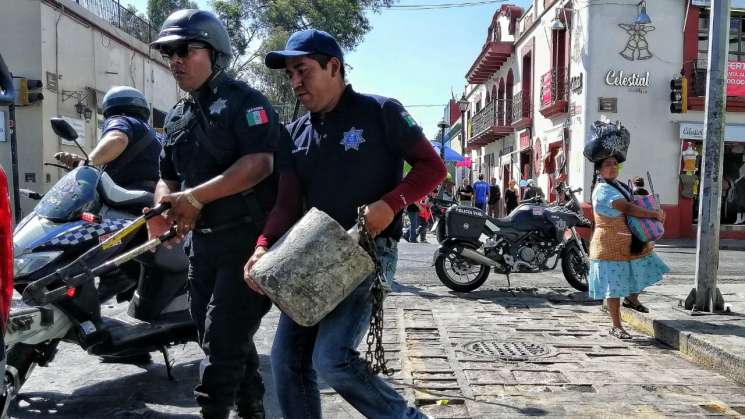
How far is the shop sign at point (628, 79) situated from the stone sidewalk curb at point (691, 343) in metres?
13.5

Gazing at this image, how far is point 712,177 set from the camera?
609cm

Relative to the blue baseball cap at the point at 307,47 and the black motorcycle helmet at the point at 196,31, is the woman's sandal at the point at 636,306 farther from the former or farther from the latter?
the black motorcycle helmet at the point at 196,31

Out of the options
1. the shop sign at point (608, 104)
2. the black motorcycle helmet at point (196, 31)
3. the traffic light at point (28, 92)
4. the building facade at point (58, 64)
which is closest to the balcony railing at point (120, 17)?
the building facade at point (58, 64)

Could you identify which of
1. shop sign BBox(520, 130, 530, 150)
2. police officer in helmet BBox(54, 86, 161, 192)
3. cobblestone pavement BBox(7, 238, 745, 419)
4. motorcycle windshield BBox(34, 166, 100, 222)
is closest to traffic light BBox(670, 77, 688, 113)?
shop sign BBox(520, 130, 530, 150)

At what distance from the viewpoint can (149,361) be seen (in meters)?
4.49

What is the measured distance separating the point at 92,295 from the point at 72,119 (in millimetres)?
15350

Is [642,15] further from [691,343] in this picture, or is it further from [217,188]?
[217,188]

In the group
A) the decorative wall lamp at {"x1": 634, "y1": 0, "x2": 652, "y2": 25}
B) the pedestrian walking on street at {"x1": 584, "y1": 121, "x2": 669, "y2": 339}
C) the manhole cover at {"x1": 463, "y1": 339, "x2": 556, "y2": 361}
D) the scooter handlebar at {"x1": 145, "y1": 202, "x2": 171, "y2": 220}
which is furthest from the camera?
the decorative wall lamp at {"x1": 634, "y1": 0, "x2": 652, "y2": 25}

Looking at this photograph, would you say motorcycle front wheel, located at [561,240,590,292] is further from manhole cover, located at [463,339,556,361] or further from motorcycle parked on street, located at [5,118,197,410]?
motorcycle parked on street, located at [5,118,197,410]

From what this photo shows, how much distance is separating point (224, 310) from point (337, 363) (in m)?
0.61

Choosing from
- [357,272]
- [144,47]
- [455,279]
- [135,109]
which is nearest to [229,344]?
[357,272]

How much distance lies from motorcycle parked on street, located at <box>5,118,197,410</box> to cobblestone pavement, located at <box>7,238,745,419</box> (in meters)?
0.29

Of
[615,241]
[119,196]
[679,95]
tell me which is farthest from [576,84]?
[119,196]

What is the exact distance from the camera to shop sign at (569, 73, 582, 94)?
1907 cm
